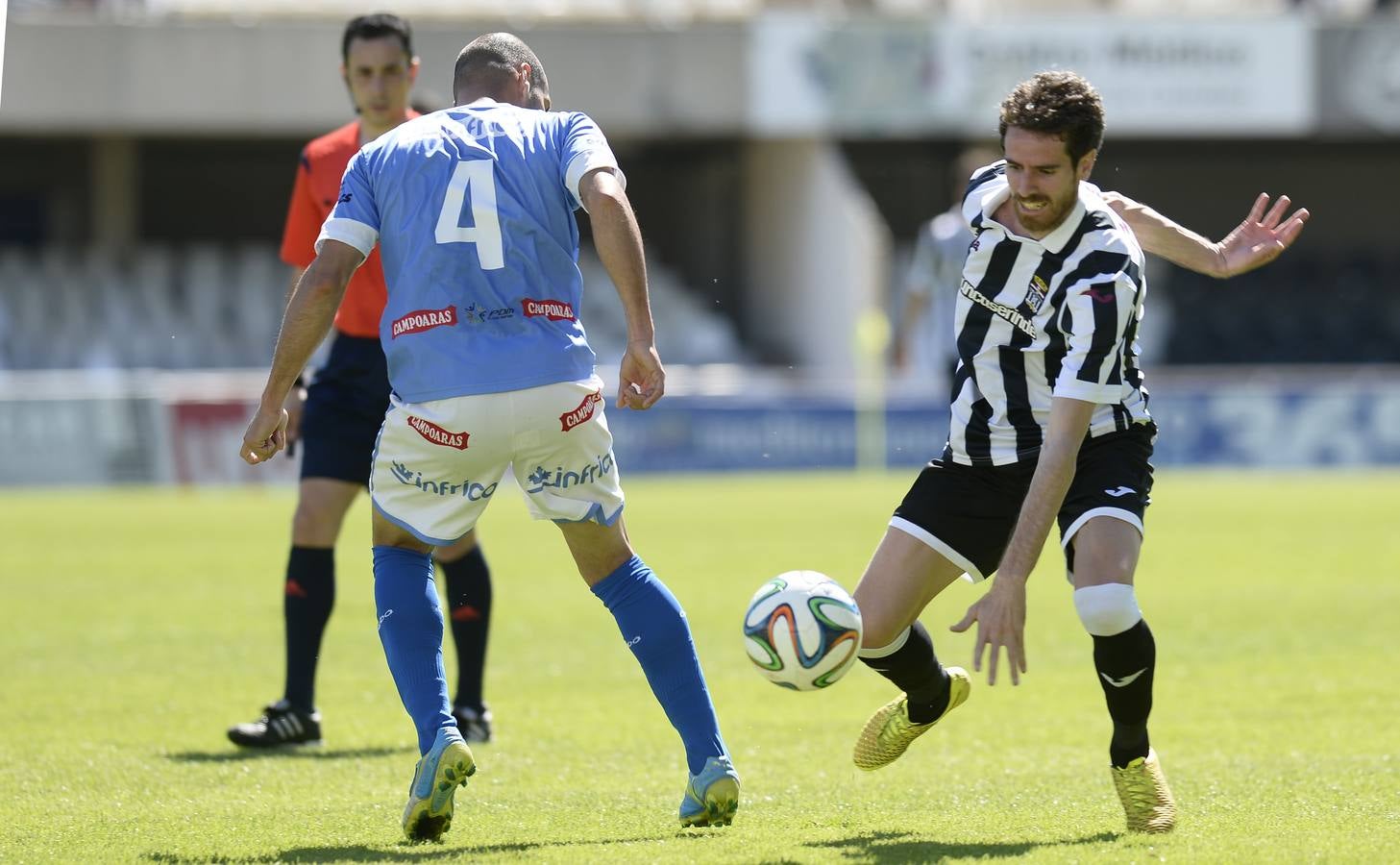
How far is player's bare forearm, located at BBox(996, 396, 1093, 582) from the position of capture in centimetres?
457

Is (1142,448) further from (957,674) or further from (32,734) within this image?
(32,734)

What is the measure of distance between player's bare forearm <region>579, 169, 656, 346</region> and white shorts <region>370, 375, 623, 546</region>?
0.97ft

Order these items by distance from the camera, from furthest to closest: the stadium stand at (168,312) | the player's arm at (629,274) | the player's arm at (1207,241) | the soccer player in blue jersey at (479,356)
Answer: the stadium stand at (168,312), the player's arm at (1207,241), the soccer player in blue jersey at (479,356), the player's arm at (629,274)

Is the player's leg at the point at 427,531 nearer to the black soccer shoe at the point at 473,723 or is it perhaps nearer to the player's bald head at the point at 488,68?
the player's bald head at the point at 488,68

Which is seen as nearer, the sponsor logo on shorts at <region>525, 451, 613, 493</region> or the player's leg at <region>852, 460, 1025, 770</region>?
the sponsor logo on shorts at <region>525, 451, 613, 493</region>

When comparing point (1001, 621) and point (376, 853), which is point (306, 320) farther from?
point (1001, 621)

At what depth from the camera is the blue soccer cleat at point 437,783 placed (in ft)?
15.1

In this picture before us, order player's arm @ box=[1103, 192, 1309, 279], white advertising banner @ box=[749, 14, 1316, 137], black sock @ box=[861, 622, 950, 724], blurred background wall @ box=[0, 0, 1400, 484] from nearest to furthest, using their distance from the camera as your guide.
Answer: player's arm @ box=[1103, 192, 1309, 279], black sock @ box=[861, 622, 950, 724], blurred background wall @ box=[0, 0, 1400, 484], white advertising banner @ box=[749, 14, 1316, 137]

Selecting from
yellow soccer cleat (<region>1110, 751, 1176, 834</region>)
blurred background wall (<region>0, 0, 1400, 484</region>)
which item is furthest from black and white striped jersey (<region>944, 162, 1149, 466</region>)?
blurred background wall (<region>0, 0, 1400, 484</region>)

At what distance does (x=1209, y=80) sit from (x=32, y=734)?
25529 millimetres

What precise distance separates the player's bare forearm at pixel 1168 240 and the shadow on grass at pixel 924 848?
1.60m

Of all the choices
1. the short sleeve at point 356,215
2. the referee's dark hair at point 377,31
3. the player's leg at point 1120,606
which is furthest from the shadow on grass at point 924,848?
the referee's dark hair at point 377,31

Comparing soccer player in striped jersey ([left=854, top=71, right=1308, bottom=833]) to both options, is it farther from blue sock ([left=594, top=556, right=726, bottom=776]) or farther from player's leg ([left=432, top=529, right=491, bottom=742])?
player's leg ([left=432, top=529, right=491, bottom=742])

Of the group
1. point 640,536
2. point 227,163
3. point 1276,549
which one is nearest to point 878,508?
point 640,536
